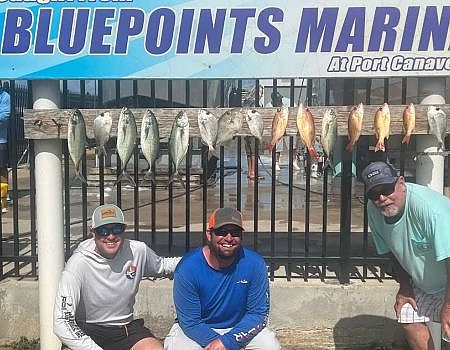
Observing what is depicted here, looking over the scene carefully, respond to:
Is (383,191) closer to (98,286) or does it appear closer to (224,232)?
(224,232)

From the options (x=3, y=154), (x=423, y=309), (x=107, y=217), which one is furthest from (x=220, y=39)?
(x=3, y=154)

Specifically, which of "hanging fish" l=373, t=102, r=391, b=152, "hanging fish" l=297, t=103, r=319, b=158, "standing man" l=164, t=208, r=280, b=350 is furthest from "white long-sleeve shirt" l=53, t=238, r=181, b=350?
"hanging fish" l=373, t=102, r=391, b=152

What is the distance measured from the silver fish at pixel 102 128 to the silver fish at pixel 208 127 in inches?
26.1

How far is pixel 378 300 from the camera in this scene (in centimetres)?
518

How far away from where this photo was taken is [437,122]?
14.3 feet

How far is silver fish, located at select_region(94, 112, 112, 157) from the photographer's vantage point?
4312mm

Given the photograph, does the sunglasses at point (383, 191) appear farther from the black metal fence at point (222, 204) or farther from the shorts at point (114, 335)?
the shorts at point (114, 335)

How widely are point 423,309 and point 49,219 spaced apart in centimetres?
288

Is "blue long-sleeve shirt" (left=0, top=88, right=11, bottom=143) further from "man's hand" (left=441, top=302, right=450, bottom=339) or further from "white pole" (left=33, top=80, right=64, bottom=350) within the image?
"man's hand" (left=441, top=302, right=450, bottom=339)

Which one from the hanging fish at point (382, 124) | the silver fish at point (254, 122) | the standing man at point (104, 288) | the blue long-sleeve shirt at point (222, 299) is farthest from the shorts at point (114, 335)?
the hanging fish at point (382, 124)

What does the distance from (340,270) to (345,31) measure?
2181 mm

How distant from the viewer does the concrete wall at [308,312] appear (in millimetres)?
5180

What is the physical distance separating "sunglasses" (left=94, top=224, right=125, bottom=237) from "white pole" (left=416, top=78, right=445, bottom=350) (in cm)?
248

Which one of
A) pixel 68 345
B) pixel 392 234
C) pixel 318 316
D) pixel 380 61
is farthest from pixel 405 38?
pixel 68 345
